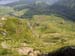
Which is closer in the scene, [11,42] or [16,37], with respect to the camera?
[11,42]

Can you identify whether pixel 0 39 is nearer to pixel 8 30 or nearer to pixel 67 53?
pixel 8 30

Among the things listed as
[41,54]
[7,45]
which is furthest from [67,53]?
[7,45]

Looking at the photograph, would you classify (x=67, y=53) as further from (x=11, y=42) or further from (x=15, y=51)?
(x=11, y=42)

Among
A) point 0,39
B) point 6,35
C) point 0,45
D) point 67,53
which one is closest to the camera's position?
point 67,53

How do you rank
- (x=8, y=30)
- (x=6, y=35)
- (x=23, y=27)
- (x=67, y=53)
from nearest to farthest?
(x=67, y=53)
(x=6, y=35)
(x=8, y=30)
(x=23, y=27)

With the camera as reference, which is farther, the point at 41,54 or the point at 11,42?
the point at 11,42

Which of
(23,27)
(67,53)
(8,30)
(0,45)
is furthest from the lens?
(23,27)

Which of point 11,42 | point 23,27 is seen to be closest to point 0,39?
point 11,42

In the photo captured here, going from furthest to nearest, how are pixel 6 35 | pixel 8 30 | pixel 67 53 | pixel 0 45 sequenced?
1. pixel 8 30
2. pixel 6 35
3. pixel 0 45
4. pixel 67 53

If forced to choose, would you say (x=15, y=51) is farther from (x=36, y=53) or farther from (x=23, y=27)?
(x=23, y=27)
